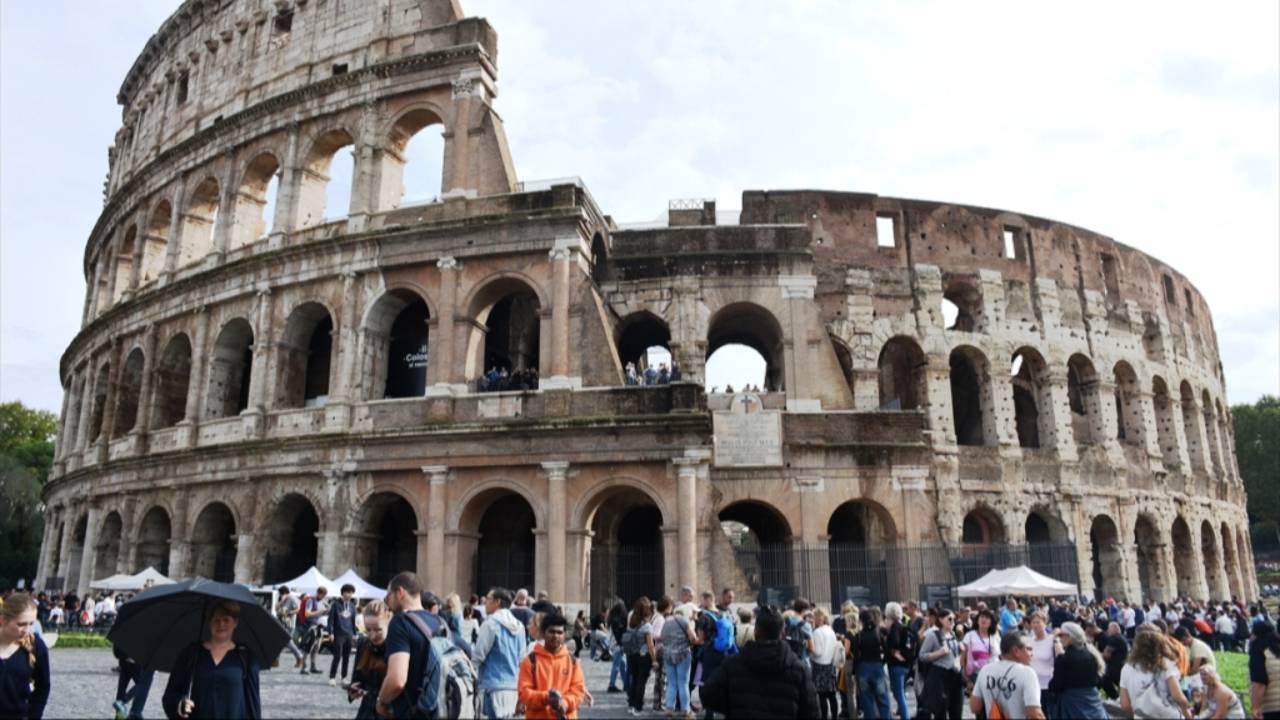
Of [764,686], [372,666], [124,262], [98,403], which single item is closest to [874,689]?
[764,686]

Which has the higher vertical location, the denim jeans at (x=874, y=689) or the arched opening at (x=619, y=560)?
the arched opening at (x=619, y=560)

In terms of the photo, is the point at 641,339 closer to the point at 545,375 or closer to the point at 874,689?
the point at 545,375

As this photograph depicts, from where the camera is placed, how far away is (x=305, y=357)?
2145 centimetres

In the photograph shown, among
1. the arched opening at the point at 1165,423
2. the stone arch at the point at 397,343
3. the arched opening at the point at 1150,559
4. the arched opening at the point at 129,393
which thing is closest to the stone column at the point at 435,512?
the stone arch at the point at 397,343

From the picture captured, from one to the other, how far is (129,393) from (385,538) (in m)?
10.4

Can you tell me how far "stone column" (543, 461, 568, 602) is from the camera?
56.1ft

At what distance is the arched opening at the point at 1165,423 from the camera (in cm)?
2656

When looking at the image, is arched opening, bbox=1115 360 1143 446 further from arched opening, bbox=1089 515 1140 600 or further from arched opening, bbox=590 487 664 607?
arched opening, bbox=590 487 664 607

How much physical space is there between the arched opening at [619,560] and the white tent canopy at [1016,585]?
21.2ft

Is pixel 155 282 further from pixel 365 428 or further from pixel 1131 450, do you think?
pixel 1131 450

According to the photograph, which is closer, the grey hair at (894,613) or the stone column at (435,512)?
the grey hair at (894,613)

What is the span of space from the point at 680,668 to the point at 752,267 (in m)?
12.9

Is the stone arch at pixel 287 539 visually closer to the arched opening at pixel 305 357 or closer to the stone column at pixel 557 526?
the arched opening at pixel 305 357

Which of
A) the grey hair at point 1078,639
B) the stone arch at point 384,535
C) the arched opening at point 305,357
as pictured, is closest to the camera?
the grey hair at point 1078,639
